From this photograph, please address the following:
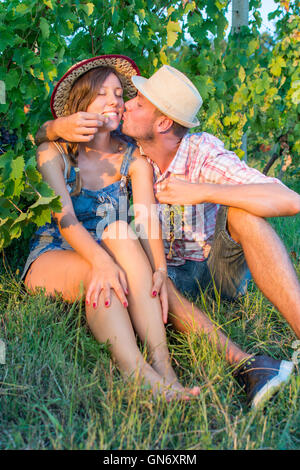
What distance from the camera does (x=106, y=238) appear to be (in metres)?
2.41

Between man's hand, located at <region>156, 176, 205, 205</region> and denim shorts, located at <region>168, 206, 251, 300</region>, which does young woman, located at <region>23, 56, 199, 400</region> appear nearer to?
man's hand, located at <region>156, 176, 205, 205</region>

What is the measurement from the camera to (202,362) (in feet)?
7.16

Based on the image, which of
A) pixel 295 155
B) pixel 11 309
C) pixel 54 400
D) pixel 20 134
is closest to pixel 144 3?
pixel 20 134

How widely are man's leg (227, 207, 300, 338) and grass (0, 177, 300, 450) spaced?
279 mm

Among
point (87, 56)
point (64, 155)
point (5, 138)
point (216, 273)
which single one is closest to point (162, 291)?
point (216, 273)

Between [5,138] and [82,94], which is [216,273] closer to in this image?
A: [82,94]

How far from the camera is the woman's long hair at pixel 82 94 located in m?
2.63

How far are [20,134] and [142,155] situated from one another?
2.18ft

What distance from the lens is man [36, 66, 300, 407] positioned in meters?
2.24

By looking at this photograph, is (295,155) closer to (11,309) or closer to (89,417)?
(11,309)

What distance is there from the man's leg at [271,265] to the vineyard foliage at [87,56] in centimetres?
87

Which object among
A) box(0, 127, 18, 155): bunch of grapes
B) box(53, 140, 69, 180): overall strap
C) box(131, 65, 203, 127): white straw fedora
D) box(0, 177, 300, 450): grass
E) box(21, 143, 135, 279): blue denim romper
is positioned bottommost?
box(0, 177, 300, 450): grass

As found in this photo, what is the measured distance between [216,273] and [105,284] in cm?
78

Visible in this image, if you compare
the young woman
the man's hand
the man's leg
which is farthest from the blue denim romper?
the man's leg
